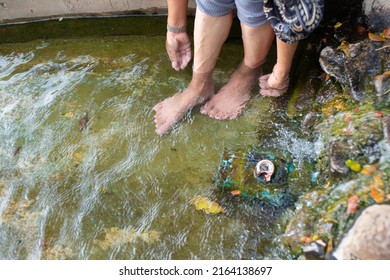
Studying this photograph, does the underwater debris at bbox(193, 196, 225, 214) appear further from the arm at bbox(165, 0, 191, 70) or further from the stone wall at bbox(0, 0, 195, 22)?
the stone wall at bbox(0, 0, 195, 22)

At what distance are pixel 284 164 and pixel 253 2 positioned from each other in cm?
107

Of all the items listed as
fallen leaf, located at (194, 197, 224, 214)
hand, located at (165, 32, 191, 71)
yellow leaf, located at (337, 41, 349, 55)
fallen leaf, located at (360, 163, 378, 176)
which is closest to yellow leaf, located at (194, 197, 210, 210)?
fallen leaf, located at (194, 197, 224, 214)

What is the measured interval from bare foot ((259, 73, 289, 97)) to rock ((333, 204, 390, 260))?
51.0 inches

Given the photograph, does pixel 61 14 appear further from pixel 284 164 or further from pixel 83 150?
pixel 284 164

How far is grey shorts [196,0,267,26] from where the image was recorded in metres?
2.43

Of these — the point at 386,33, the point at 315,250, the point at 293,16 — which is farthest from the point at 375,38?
the point at 315,250

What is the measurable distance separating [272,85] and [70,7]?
2.12 metres

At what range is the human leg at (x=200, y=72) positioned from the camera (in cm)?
272

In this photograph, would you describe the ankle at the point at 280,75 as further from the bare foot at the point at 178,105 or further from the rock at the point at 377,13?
the rock at the point at 377,13

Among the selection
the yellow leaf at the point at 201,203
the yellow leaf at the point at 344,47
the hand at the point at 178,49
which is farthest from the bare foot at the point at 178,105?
the yellow leaf at the point at 344,47

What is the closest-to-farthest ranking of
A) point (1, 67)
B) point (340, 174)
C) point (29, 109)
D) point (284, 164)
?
point (340, 174), point (284, 164), point (29, 109), point (1, 67)

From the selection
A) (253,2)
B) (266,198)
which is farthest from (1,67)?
(266,198)
